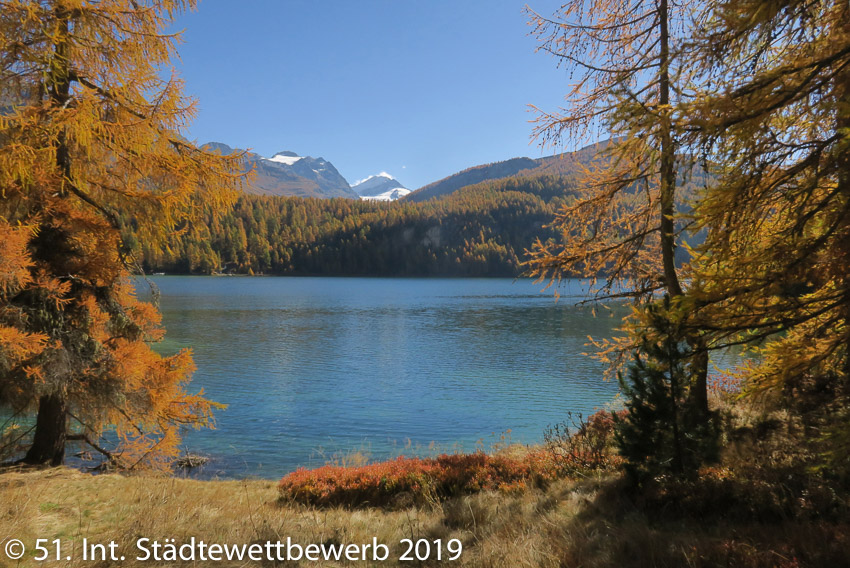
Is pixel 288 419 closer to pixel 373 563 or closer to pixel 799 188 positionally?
pixel 373 563

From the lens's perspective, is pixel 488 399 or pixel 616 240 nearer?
pixel 616 240

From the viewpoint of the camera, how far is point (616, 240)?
921 cm

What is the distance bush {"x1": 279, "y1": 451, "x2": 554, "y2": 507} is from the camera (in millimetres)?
8133

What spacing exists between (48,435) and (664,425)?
33.7ft

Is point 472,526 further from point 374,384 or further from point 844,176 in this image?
point 374,384

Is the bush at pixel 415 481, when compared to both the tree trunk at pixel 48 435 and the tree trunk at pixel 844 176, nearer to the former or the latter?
the tree trunk at pixel 48 435

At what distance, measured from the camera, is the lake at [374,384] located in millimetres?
15703

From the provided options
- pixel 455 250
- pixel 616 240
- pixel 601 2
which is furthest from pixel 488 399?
pixel 455 250

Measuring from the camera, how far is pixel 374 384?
24484 millimetres

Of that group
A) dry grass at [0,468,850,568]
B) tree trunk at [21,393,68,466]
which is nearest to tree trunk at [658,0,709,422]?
dry grass at [0,468,850,568]

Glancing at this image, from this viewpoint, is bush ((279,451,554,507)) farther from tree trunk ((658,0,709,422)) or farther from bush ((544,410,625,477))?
tree trunk ((658,0,709,422))

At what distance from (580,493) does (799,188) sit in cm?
461

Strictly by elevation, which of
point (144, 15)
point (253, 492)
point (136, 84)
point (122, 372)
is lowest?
point (253, 492)

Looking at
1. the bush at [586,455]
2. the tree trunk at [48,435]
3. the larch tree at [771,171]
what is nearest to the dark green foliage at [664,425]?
the larch tree at [771,171]
